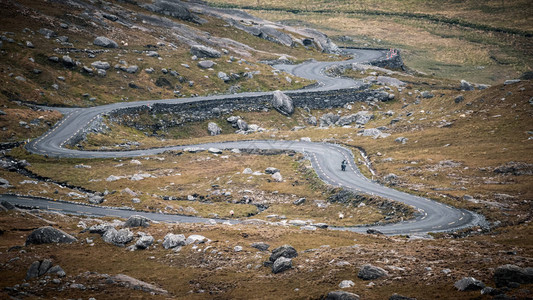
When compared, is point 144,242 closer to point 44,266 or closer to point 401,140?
point 44,266

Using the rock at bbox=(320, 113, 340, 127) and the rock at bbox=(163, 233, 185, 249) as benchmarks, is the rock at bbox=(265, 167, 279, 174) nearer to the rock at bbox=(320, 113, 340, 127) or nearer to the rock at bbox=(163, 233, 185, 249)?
the rock at bbox=(163, 233, 185, 249)

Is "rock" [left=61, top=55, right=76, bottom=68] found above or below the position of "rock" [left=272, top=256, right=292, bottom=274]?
above

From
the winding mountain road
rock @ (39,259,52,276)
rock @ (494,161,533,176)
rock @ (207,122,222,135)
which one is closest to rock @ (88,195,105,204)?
the winding mountain road

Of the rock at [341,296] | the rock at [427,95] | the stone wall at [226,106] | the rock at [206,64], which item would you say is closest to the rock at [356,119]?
the stone wall at [226,106]

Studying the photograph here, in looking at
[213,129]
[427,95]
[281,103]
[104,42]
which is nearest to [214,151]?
[213,129]

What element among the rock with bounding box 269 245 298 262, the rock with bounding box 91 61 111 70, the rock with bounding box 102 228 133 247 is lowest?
the rock with bounding box 102 228 133 247

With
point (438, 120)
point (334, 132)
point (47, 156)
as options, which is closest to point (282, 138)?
point (334, 132)
